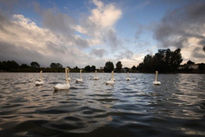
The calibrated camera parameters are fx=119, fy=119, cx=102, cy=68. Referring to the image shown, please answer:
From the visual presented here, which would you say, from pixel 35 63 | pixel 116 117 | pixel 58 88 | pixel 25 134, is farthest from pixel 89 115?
pixel 35 63

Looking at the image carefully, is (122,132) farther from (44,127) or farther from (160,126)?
(44,127)

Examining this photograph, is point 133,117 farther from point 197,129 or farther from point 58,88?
point 58,88

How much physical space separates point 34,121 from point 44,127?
2.69 feet

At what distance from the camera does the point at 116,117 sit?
5043 mm

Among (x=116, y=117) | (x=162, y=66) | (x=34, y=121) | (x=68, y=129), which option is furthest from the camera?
(x=162, y=66)

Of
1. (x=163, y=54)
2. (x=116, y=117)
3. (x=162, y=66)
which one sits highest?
(x=163, y=54)

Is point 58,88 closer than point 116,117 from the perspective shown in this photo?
No

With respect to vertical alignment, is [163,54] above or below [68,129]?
Answer: above

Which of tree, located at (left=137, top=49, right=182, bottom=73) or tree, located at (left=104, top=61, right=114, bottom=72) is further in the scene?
tree, located at (left=104, top=61, right=114, bottom=72)

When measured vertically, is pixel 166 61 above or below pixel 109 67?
above

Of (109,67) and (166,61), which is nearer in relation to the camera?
(166,61)

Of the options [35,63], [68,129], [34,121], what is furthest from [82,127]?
[35,63]

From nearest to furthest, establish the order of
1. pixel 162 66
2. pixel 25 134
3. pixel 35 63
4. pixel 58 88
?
pixel 25 134, pixel 58 88, pixel 162 66, pixel 35 63

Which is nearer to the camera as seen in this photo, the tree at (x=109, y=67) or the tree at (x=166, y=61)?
the tree at (x=166, y=61)
